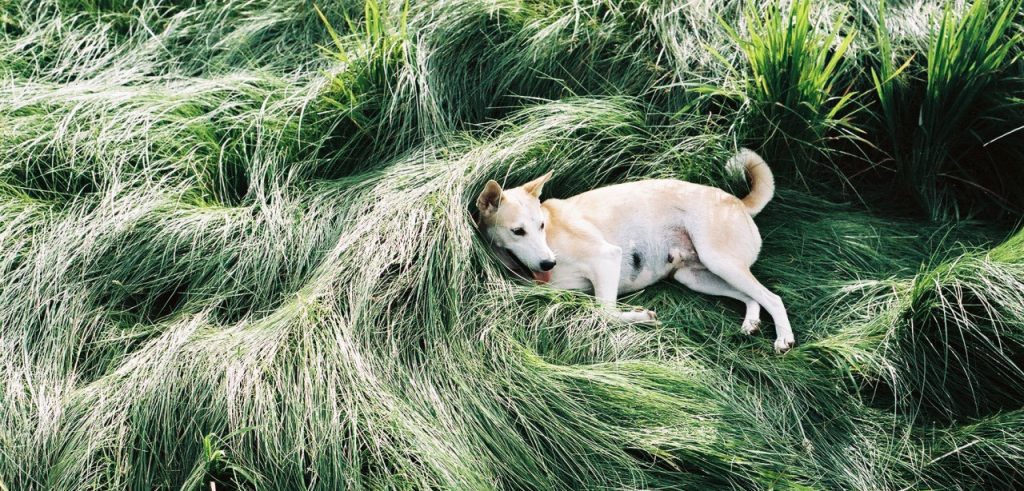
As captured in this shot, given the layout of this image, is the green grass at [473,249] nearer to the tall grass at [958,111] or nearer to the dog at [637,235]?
the tall grass at [958,111]

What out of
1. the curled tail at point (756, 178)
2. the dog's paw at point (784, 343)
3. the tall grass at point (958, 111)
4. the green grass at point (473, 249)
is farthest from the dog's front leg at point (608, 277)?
the tall grass at point (958, 111)

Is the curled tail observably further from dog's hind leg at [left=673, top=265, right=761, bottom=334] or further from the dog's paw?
the dog's paw

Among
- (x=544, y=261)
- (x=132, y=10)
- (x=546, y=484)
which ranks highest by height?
(x=132, y=10)

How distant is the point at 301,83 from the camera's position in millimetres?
4176

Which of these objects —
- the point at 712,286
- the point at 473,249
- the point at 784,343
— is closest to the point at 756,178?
the point at 712,286

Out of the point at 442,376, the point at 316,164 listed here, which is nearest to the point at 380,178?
the point at 316,164

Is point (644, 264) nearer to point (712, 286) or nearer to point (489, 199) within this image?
point (712, 286)

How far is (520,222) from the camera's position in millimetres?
3609

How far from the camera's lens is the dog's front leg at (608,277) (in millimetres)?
3564

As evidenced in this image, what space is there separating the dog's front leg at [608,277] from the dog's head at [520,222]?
0.61 ft

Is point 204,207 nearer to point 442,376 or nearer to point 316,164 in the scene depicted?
point 316,164

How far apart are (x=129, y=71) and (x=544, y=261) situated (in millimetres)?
2151

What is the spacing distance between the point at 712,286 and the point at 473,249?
3.32 feet

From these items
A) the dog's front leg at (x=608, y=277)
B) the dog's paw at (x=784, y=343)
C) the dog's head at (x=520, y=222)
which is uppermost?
the dog's head at (x=520, y=222)
